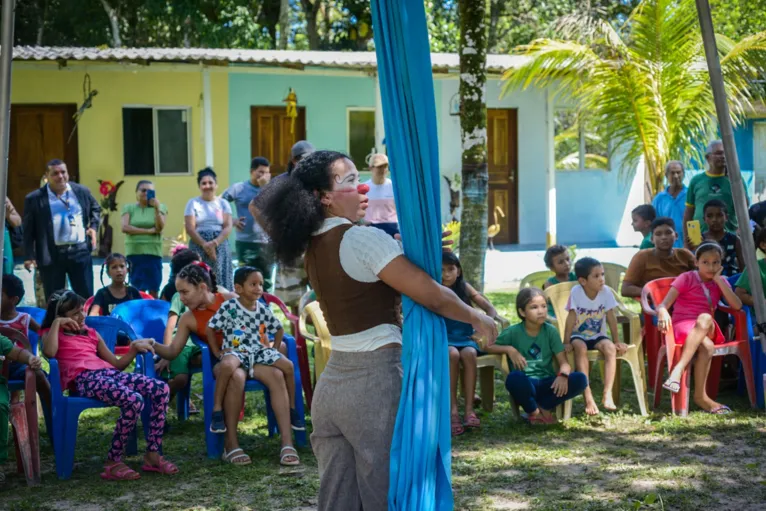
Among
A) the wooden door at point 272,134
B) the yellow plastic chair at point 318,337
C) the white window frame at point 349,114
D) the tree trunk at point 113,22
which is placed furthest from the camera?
the tree trunk at point 113,22

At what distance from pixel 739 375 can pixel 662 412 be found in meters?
0.83

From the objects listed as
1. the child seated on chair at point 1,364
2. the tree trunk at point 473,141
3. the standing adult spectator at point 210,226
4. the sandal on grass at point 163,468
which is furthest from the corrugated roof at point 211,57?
the sandal on grass at point 163,468

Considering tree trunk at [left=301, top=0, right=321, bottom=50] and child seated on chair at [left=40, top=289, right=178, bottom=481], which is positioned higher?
tree trunk at [left=301, top=0, right=321, bottom=50]

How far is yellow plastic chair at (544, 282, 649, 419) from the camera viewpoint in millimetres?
6262

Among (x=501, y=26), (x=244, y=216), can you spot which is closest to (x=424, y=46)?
(x=244, y=216)

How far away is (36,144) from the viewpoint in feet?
51.2

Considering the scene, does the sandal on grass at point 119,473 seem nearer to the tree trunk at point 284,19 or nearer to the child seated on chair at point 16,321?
the child seated on chair at point 16,321

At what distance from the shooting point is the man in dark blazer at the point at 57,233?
27.2ft

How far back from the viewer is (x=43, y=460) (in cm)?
559

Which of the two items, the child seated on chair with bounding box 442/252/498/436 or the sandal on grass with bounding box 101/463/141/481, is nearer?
the sandal on grass with bounding box 101/463/141/481

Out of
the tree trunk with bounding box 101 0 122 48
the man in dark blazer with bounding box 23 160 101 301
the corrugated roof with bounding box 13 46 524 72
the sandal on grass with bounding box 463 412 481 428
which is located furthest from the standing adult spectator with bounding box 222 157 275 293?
the tree trunk with bounding box 101 0 122 48

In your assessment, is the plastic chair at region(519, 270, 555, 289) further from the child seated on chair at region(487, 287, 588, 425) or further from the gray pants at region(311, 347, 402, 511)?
the gray pants at region(311, 347, 402, 511)

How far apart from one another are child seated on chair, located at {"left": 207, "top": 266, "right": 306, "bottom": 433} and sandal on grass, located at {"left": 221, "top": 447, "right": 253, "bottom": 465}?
13cm

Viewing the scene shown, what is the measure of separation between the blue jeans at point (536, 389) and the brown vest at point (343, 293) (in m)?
2.86
